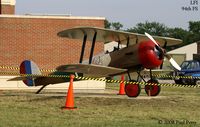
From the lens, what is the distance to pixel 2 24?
26062 millimetres

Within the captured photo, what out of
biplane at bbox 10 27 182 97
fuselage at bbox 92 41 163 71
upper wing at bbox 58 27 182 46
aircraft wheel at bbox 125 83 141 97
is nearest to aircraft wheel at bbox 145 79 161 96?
biplane at bbox 10 27 182 97

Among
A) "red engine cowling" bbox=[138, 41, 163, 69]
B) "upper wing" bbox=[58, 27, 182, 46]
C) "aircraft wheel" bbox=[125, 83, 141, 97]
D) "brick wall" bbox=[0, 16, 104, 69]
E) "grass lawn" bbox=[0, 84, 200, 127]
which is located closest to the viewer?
"grass lawn" bbox=[0, 84, 200, 127]

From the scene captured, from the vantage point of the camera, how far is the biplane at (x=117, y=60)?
16.5 metres

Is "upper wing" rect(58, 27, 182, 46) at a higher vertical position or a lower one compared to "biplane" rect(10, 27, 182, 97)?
higher

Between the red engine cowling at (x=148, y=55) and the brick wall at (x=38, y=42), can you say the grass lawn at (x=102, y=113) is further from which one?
the brick wall at (x=38, y=42)

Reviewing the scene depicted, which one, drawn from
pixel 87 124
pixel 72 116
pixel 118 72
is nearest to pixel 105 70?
pixel 118 72

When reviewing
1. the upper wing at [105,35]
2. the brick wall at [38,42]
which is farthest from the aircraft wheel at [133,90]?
the brick wall at [38,42]

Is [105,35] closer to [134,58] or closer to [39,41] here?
[134,58]

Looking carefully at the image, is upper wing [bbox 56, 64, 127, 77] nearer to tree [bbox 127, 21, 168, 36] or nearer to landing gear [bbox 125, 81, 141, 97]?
landing gear [bbox 125, 81, 141, 97]

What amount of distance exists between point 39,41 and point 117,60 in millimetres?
9657

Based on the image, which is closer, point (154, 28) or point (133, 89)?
point (133, 89)

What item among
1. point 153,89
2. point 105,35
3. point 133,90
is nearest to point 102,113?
point 133,90

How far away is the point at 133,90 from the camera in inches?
656

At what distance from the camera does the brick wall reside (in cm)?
2611
